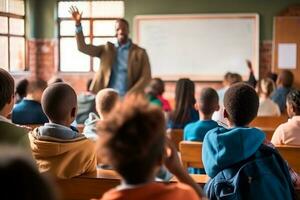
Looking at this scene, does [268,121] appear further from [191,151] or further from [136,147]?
[136,147]

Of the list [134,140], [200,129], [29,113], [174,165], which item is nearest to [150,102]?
[134,140]

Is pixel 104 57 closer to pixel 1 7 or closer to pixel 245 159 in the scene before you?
pixel 245 159

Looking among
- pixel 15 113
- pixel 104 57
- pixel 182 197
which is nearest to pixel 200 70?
pixel 104 57

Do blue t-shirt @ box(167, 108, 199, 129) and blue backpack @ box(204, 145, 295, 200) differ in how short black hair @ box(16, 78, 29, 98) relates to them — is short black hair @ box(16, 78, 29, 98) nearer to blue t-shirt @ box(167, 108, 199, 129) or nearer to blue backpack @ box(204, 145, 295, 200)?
blue t-shirt @ box(167, 108, 199, 129)

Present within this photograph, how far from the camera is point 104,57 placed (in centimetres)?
523

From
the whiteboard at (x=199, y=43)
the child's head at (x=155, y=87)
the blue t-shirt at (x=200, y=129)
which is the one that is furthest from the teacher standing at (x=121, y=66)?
the whiteboard at (x=199, y=43)

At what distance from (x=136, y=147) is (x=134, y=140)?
2 centimetres

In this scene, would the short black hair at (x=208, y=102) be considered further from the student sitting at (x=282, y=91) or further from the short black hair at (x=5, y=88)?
the student sitting at (x=282, y=91)

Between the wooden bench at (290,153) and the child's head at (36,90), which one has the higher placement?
the child's head at (36,90)

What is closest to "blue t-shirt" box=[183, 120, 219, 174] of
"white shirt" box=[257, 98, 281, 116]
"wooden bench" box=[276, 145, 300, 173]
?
"wooden bench" box=[276, 145, 300, 173]

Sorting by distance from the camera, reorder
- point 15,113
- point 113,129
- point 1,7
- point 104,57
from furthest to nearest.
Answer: point 1,7 < point 104,57 < point 15,113 < point 113,129

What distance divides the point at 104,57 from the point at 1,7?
13.8 ft

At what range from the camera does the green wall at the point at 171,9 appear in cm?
904

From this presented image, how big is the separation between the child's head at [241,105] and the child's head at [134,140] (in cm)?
108
